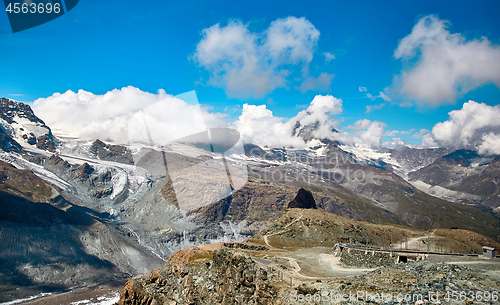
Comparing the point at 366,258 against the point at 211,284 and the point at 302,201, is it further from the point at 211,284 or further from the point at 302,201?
the point at 302,201

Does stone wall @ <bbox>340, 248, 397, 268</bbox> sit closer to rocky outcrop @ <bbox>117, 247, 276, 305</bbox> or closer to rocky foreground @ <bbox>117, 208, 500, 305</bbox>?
rocky foreground @ <bbox>117, 208, 500, 305</bbox>

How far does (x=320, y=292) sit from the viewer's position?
22.1 metres

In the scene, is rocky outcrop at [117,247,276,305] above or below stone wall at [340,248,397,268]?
below

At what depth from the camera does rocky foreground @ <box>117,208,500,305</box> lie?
16.6 metres

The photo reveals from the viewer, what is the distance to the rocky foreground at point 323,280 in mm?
16578

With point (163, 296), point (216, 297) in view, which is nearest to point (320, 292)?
point (216, 297)

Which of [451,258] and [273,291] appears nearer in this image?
[273,291]

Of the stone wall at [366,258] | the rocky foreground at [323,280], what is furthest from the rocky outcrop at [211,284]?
the stone wall at [366,258]

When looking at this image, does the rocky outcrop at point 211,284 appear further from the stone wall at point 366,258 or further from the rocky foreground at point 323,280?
the stone wall at point 366,258

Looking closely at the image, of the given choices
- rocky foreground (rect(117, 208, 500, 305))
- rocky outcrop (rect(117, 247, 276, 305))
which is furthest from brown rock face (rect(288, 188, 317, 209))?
rocky outcrop (rect(117, 247, 276, 305))

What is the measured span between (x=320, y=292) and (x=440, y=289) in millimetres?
8658

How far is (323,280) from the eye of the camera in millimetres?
27891

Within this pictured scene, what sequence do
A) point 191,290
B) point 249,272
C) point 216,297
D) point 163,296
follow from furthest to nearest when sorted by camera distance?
point 163,296, point 191,290, point 216,297, point 249,272

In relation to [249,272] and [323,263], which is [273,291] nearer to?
[249,272]
